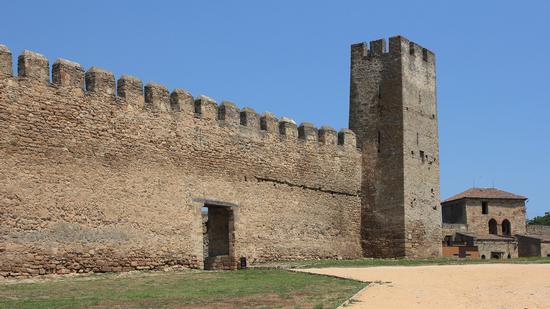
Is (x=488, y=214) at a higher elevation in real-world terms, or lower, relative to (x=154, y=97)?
lower

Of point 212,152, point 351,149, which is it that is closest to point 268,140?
point 212,152

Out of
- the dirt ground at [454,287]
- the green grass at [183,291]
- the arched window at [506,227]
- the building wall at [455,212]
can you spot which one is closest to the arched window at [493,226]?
the arched window at [506,227]

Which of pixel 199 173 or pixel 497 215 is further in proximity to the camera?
pixel 497 215

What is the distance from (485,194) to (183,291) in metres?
35.6

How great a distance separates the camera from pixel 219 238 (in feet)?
67.2

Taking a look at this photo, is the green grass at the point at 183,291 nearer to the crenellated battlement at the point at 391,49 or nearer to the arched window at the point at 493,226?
the crenellated battlement at the point at 391,49

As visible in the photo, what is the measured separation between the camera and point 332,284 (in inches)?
529

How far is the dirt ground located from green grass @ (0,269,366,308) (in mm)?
526

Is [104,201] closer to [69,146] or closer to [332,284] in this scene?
[69,146]

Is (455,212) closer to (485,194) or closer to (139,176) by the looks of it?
(485,194)

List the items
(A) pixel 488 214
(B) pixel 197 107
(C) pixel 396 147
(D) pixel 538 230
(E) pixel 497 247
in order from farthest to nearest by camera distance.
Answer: (D) pixel 538 230, (A) pixel 488 214, (E) pixel 497 247, (C) pixel 396 147, (B) pixel 197 107

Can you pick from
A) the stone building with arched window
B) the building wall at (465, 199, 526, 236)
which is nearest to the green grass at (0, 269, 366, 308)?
the stone building with arched window

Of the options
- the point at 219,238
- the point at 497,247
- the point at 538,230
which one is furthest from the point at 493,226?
the point at 219,238

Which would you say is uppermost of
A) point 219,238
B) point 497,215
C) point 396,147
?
point 396,147
